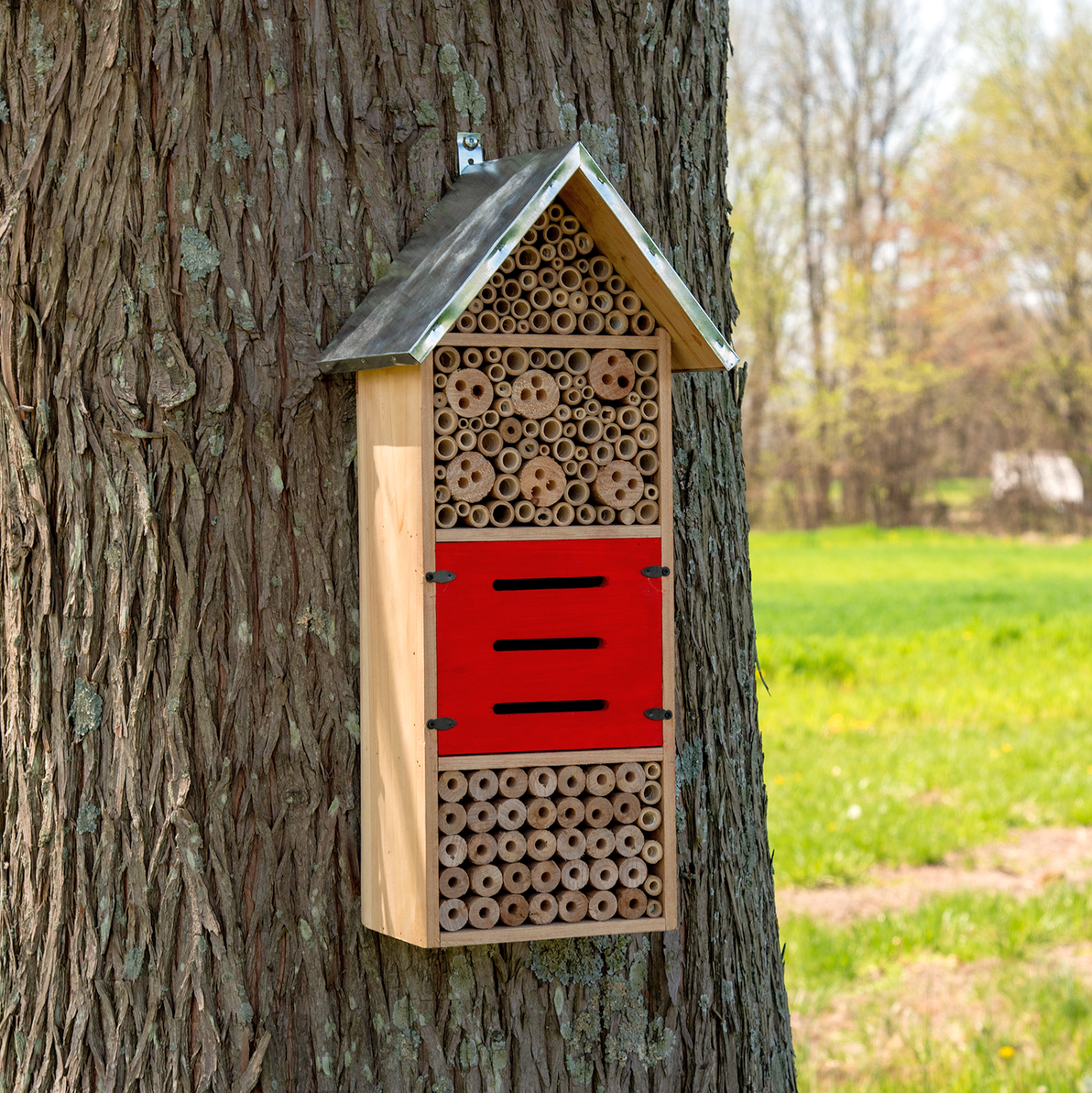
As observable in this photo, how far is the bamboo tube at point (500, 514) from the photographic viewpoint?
6.36 feet

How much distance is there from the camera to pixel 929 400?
76.4 ft

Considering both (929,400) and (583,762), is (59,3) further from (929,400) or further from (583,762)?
(929,400)

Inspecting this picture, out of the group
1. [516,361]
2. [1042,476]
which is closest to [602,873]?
[516,361]

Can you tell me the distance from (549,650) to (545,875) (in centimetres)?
35

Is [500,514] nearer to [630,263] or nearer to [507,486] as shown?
[507,486]

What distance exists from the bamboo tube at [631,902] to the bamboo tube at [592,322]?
0.89m

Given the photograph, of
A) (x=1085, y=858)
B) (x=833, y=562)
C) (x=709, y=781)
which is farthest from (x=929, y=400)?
(x=709, y=781)

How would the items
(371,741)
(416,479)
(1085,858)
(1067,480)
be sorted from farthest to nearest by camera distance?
(1067,480)
(1085,858)
(371,741)
(416,479)

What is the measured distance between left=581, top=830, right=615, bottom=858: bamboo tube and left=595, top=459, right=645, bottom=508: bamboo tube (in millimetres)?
514

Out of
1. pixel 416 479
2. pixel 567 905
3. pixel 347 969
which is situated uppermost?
pixel 416 479

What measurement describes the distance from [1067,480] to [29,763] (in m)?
21.5

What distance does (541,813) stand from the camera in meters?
1.96

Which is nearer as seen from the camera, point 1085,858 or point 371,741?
point 371,741

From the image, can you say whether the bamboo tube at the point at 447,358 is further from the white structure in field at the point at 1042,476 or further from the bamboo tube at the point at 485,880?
the white structure in field at the point at 1042,476
